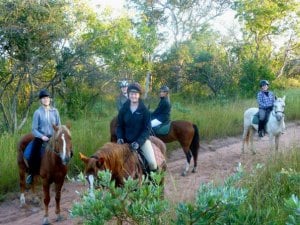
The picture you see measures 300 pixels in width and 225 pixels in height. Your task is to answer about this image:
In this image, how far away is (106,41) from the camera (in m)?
13.4

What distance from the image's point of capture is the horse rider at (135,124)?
578 centimetres

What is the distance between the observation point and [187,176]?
9109 millimetres

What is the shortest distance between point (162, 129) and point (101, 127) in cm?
276

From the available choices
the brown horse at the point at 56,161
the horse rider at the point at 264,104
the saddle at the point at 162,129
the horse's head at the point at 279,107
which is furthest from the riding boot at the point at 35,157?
the horse rider at the point at 264,104

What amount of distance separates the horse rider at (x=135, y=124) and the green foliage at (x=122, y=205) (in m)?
2.75

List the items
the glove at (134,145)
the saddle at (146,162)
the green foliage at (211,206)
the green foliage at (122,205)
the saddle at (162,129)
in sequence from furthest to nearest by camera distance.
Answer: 1. the saddle at (162,129)
2. the saddle at (146,162)
3. the glove at (134,145)
4. the green foliage at (122,205)
5. the green foliage at (211,206)

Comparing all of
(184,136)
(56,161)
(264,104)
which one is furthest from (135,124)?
(264,104)

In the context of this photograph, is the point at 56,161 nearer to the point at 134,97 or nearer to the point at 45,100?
the point at 45,100

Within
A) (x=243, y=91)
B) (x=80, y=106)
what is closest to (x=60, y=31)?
(x=80, y=106)

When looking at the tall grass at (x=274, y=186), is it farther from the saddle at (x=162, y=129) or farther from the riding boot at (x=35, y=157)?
the saddle at (x=162, y=129)

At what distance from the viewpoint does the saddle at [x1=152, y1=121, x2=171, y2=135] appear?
32.5ft

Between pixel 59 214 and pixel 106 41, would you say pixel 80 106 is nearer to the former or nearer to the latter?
pixel 106 41

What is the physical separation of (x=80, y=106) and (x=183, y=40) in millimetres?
16170

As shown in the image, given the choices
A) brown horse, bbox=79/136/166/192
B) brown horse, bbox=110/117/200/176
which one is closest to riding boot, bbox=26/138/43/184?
brown horse, bbox=79/136/166/192
